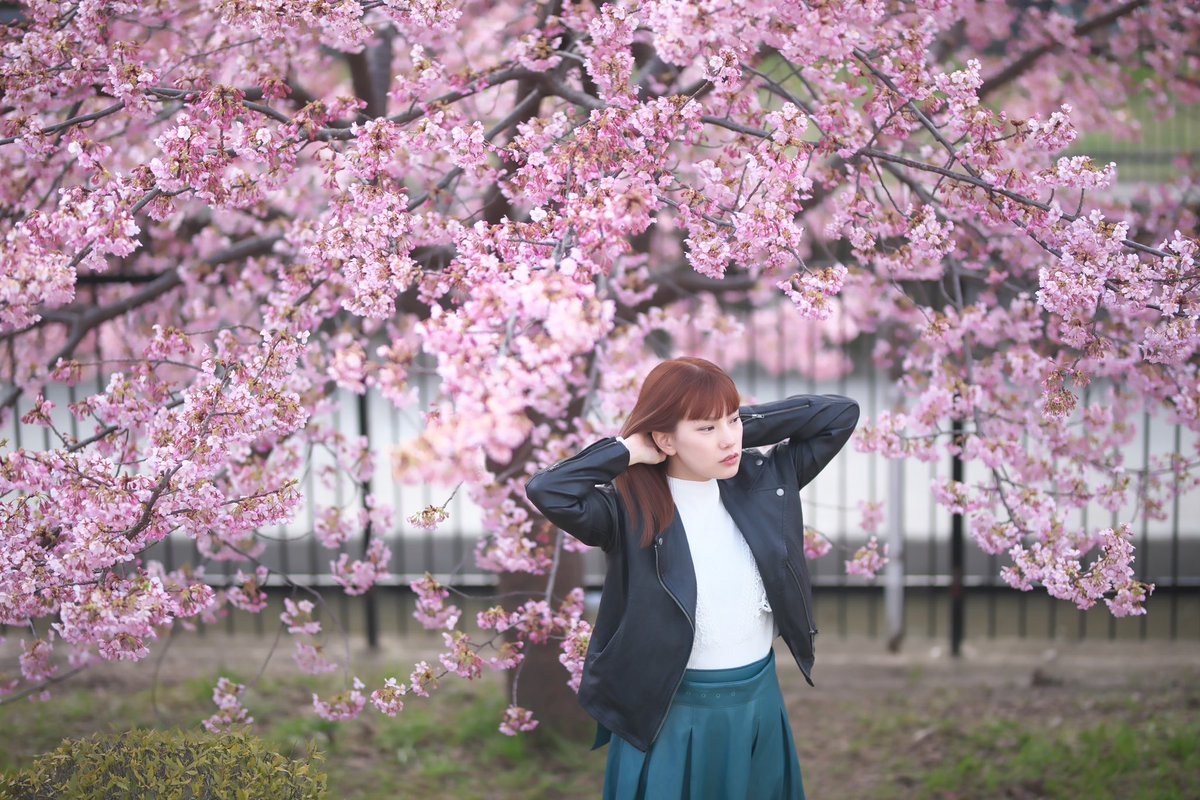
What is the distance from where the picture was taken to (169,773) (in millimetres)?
2615

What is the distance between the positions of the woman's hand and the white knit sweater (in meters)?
0.08

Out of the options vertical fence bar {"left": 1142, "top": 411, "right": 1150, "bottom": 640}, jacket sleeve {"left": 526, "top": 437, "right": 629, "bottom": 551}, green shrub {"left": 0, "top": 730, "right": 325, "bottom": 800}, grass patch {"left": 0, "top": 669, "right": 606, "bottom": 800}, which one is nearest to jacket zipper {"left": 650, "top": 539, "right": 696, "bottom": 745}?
jacket sleeve {"left": 526, "top": 437, "right": 629, "bottom": 551}

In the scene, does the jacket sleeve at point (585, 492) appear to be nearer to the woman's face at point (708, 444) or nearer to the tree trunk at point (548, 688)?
the woman's face at point (708, 444)

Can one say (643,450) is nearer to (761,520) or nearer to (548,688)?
(761,520)

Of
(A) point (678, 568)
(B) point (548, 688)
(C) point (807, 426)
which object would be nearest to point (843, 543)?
(B) point (548, 688)

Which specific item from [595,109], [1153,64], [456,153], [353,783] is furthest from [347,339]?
[1153,64]

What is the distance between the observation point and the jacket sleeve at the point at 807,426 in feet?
8.98

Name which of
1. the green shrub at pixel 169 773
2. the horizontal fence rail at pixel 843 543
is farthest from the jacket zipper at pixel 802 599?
the horizontal fence rail at pixel 843 543

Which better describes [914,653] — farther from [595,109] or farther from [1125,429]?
[595,109]

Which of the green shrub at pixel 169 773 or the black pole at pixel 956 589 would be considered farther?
the black pole at pixel 956 589

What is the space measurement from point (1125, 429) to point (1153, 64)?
1.87m

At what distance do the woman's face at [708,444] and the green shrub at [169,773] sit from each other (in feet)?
3.67

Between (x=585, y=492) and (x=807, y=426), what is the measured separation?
639mm

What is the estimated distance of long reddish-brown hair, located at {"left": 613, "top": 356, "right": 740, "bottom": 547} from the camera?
2.46 m
